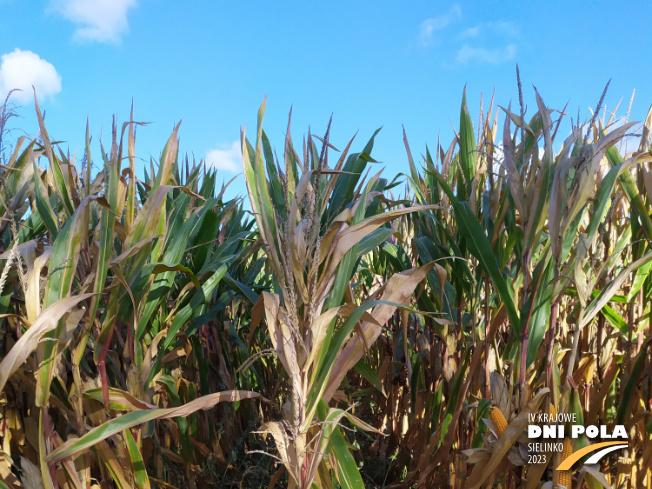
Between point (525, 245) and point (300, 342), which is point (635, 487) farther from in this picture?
point (300, 342)

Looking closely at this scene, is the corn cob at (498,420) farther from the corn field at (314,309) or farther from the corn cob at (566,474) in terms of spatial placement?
the corn cob at (566,474)

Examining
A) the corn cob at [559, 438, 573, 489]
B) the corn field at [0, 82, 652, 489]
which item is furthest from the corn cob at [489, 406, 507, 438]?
the corn cob at [559, 438, 573, 489]

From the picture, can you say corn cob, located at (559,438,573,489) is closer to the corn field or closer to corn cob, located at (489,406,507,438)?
the corn field

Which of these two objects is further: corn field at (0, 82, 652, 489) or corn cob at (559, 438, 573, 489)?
corn cob at (559, 438, 573, 489)

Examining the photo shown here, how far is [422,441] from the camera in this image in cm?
187

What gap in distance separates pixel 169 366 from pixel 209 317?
11.4 inches

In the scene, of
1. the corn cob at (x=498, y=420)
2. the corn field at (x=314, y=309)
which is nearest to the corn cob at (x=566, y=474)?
the corn field at (x=314, y=309)

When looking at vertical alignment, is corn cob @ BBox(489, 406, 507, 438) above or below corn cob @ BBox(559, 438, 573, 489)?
above

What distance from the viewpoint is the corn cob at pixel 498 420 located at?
3.81ft

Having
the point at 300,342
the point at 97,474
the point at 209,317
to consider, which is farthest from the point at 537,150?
the point at 97,474

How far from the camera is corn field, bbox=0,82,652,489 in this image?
1008 millimetres

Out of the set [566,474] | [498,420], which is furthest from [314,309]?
[566,474]

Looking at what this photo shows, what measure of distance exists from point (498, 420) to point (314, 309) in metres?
0.57

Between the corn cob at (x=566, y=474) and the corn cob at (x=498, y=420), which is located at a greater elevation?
the corn cob at (x=498, y=420)
